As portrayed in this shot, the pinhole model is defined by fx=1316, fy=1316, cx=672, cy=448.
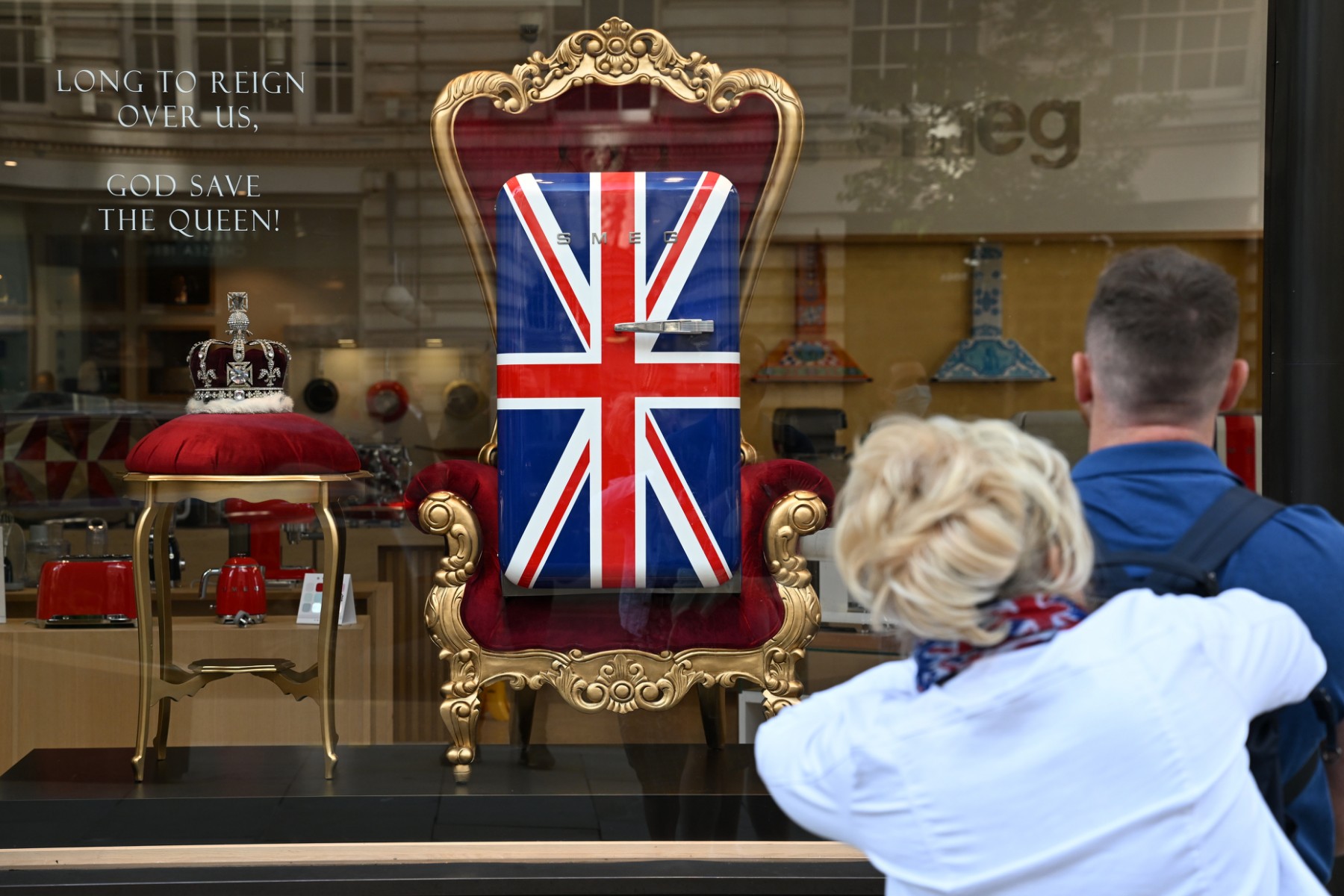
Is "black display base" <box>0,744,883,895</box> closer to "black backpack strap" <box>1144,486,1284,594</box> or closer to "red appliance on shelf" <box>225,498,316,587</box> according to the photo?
"red appliance on shelf" <box>225,498,316,587</box>

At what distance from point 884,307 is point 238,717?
2.42m

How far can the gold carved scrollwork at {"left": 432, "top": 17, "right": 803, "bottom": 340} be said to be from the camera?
9.14 ft

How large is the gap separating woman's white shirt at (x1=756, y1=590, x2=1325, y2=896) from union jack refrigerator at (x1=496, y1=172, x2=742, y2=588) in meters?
1.54

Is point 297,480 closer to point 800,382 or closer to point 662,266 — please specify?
point 662,266

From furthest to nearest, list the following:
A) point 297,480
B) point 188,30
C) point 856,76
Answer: point 856,76
point 188,30
point 297,480

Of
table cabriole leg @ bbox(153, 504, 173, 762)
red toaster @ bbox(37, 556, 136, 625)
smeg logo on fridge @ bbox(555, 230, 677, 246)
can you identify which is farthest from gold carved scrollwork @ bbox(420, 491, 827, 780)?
red toaster @ bbox(37, 556, 136, 625)

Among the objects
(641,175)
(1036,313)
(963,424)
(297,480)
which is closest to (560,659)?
(297,480)

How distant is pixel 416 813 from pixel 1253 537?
177 cm

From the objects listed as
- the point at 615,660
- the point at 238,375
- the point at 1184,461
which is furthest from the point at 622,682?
the point at 1184,461

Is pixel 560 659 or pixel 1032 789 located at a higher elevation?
pixel 1032 789

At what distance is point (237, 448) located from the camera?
2.60 metres

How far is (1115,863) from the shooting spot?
1058mm

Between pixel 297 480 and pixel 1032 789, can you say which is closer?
pixel 1032 789

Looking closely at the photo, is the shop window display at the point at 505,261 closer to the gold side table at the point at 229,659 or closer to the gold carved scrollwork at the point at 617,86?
the gold carved scrollwork at the point at 617,86
